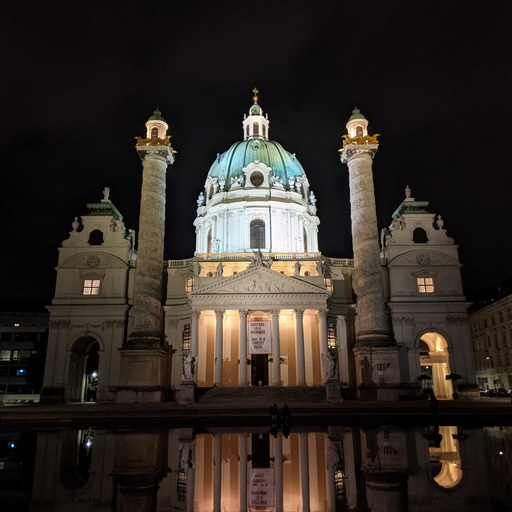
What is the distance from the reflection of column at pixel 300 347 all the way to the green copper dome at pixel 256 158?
22.4 metres

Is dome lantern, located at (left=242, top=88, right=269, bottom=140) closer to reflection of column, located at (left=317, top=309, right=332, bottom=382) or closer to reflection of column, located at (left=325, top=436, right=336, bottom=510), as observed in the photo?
reflection of column, located at (left=317, top=309, right=332, bottom=382)

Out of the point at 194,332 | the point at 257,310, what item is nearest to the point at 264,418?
the point at 194,332

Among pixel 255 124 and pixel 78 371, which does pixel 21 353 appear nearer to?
pixel 78 371

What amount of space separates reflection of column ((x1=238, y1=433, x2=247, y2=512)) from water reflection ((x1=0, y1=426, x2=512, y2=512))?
3cm

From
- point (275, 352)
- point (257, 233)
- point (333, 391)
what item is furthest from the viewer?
point (257, 233)

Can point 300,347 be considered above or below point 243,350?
above

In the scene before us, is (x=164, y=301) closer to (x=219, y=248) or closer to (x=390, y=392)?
(x=219, y=248)

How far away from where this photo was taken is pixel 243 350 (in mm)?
41031

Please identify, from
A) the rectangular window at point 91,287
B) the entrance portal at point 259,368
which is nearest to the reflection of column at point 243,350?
the entrance portal at point 259,368

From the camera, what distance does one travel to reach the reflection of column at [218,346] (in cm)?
4055

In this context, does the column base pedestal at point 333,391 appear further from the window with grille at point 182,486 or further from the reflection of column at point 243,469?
the window with grille at point 182,486

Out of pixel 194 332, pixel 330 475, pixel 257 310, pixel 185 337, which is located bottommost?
pixel 330 475

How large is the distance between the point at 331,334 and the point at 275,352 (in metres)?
8.02

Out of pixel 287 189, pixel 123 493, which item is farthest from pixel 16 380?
pixel 123 493
